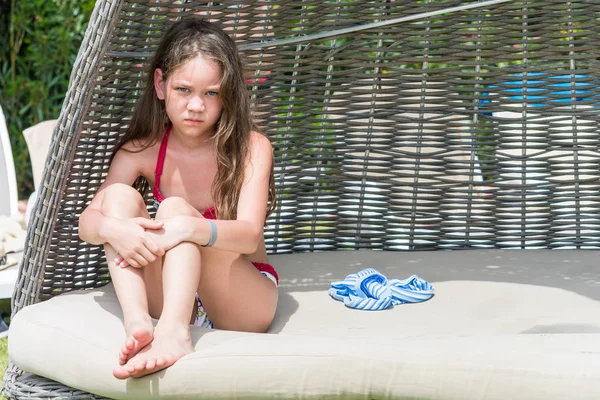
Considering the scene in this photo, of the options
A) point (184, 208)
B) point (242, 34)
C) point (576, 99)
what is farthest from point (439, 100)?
point (184, 208)

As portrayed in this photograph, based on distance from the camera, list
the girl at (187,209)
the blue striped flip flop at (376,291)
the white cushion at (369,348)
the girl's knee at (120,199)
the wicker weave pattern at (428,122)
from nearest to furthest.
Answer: the white cushion at (369,348) < the girl at (187,209) < the girl's knee at (120,199) < the blue striped flip flop at (376,291) < the wicker weave pattern at (428,122)

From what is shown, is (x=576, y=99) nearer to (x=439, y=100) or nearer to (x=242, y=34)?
(x=439, y=100)

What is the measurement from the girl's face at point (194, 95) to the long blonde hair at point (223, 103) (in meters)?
0.02

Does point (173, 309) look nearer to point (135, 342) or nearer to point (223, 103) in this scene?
point (135, 342)

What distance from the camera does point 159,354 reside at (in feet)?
4.90

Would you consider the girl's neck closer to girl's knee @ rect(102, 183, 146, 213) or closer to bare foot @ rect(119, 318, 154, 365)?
girl's knee @ rect(102, 183, 146, 213)

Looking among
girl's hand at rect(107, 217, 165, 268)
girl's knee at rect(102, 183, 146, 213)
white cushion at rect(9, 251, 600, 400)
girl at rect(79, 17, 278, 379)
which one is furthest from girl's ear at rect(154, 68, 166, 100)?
white cushion at rect(9, 251, 600, 400)

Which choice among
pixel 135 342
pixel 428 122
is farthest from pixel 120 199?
pixel 428 122

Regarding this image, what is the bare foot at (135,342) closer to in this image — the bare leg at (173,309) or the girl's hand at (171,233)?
the bare leg at (173,309)

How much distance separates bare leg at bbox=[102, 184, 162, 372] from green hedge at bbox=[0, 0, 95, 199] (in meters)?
3.03

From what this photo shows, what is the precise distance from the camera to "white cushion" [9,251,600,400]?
141 centimetres

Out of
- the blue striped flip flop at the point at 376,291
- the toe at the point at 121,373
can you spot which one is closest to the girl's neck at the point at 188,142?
the blue striped flip flop at the point at 376,291

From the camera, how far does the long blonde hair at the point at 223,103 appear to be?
6.08 ft

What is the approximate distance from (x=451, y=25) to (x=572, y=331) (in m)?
1.03
